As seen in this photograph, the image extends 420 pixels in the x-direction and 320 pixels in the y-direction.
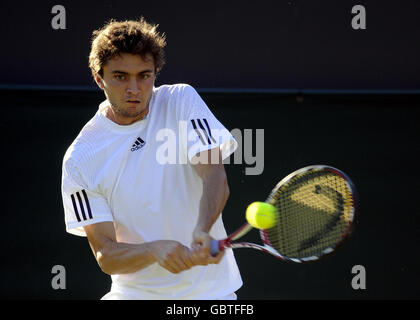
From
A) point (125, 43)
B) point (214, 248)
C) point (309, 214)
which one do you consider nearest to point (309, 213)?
point (309, 214)

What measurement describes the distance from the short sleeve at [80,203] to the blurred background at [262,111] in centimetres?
159

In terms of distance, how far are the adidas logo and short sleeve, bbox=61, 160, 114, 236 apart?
0.21 metres

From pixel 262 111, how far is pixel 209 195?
180 cm

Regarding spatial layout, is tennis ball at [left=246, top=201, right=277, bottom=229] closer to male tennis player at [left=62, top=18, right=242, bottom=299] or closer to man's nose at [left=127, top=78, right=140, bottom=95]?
male tennis player at [left=62, top=18, right=242, bottom=299]

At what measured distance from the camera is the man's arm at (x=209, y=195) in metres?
2.35

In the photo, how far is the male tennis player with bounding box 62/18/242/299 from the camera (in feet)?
8.71

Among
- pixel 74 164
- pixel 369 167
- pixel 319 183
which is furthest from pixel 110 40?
pixel 369 167

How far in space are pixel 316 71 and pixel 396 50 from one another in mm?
→ 470

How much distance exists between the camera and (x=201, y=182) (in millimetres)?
2723

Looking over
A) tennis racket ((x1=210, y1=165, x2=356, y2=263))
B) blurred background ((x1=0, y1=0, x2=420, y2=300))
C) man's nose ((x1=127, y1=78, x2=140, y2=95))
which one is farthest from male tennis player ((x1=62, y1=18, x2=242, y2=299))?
blurred background ((x1=0, y1=0, x2=420, y2=300))

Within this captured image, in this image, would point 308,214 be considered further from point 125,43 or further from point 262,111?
point 262,111

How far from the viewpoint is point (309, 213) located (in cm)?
261
